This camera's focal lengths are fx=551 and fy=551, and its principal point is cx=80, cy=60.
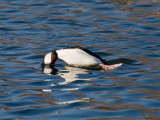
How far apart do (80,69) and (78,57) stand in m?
0.26

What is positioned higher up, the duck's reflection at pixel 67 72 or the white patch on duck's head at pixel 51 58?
the white patch on duck's head at pixel 51 58

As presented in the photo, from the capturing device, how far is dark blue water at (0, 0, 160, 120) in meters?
9.01

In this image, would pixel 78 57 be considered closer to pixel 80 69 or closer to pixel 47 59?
pixel 80 69

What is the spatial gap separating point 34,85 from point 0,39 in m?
4.45

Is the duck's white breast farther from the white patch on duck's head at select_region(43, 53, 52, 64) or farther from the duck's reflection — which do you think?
the white patch on duck's head at select_region(43, 53, 52, 64)

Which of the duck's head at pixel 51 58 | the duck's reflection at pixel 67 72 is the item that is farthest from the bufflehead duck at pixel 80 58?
the duck's reflection at pixel 67 72

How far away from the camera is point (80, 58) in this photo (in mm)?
11922

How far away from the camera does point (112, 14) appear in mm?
17406

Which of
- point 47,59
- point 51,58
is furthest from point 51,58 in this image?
point 47,59

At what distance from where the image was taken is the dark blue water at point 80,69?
9008mm

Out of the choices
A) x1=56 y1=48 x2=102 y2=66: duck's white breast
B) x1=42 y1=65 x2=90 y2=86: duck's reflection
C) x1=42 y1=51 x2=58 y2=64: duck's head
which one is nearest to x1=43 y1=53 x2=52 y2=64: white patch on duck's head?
x1=42 y1=51 x2=58 y2=64: duck's head

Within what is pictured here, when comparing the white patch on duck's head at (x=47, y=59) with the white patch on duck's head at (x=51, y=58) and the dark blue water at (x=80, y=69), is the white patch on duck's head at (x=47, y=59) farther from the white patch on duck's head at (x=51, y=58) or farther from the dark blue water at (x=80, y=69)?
the dark blue water at (x=80, y=69)

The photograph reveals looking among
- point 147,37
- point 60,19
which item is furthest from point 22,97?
point 60,19

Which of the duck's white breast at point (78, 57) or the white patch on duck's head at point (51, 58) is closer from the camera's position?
the duck's white breast at point (78, 57)
